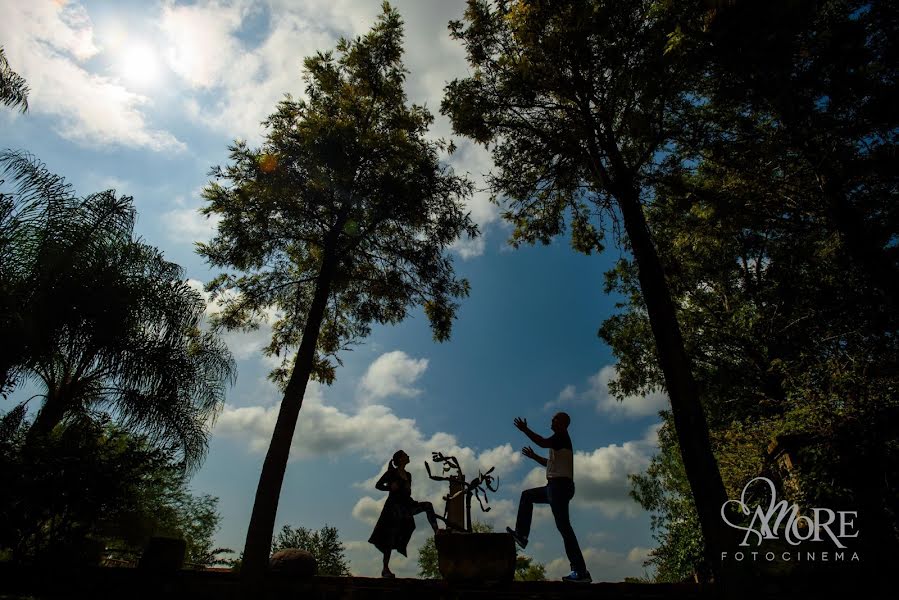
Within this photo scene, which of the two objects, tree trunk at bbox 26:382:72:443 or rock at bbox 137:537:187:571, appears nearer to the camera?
rock at bbox 137:537:187:571

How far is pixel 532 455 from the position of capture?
6465mm

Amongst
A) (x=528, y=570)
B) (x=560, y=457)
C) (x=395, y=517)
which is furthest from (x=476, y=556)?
(x=528, y=570)

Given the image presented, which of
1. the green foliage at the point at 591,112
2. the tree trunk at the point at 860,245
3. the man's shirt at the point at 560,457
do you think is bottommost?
the man's shirt at the point at 560,457

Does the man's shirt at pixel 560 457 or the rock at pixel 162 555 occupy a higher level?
the man's shirt at pixel 560 457

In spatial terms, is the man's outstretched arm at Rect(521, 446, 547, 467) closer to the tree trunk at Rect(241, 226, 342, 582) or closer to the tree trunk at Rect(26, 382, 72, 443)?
the tree trunk at Rect(241, 226, 342, 582)

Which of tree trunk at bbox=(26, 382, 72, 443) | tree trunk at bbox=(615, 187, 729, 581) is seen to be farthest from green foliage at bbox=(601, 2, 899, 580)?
tree trunk at bbox=(26, 382, 72, 443)

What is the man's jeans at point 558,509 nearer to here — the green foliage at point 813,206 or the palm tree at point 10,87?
the green foliage at point 813,206

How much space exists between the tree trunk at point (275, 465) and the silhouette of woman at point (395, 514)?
1784mm

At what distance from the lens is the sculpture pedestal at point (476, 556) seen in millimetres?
5324

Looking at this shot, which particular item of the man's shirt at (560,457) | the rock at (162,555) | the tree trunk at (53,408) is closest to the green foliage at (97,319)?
the tree trunk at (53,408)

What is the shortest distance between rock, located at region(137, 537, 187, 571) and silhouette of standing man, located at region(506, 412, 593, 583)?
4473 millimetres

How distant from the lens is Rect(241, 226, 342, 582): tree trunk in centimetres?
770

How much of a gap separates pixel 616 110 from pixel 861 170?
5061 mm

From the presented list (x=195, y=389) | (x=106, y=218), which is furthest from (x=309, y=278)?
(x=106, y=218)
